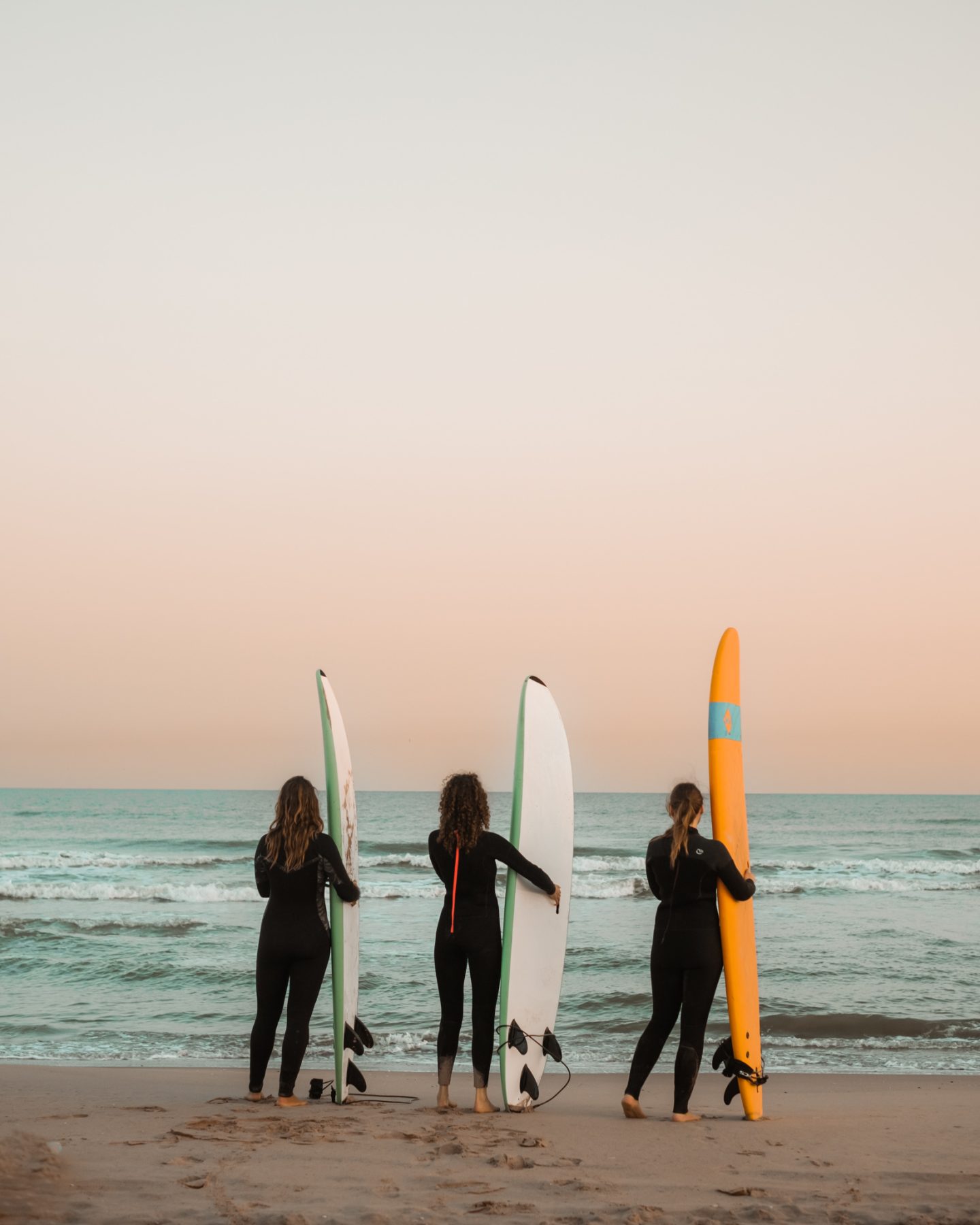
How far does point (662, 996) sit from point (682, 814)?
764 mm

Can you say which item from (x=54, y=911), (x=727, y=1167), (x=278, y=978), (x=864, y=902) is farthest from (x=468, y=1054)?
(x=864, y=902)

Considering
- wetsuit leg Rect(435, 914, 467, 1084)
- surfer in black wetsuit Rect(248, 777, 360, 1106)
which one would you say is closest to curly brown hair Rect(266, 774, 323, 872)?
surfer in black wetsuit Rect(248, 777, 360, 1106)

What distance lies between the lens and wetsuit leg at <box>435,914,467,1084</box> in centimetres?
461

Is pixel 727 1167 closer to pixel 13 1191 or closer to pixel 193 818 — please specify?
pixel 13 1191

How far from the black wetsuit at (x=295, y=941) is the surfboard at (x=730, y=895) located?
5.74 feet

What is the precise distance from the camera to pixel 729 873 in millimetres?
4566

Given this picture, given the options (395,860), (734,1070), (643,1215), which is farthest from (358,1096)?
(395,860)

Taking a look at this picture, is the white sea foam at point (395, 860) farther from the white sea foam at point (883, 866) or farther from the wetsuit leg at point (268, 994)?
the wetsuit leg at point (268, 994)

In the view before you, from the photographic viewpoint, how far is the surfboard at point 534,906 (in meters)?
4.85

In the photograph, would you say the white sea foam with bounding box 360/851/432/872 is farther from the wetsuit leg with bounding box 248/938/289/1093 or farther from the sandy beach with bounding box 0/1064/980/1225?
the sandy beach with bounding box 0/1064/980/1225

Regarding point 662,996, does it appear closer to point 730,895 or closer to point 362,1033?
point 730,895

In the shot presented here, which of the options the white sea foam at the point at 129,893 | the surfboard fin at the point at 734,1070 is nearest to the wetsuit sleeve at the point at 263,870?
the surfboard fin at the point at 734,1070

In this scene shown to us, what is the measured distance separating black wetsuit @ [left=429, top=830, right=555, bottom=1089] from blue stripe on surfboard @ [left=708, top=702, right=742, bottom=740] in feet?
3.91

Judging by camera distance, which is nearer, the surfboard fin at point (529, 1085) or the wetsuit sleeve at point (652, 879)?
the wetsuit sleeve at point (652, 879)
